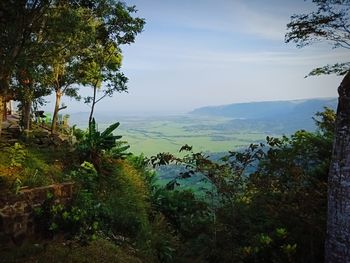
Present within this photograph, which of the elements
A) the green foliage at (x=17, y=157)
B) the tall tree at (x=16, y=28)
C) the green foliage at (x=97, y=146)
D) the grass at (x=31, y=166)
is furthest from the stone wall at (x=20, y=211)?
the tall tree at (x=16, y=28)

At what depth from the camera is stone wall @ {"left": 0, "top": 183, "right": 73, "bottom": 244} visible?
20.5 ft

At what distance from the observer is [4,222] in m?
6.21

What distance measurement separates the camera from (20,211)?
650 cm

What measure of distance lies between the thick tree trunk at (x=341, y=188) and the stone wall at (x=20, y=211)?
531cm

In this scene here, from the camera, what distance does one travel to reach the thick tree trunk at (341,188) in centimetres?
446

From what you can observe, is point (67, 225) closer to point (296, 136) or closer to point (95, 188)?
point (95, 188)

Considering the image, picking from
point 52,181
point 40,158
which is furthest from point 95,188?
point 40,158

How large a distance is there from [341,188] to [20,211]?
18.4ft

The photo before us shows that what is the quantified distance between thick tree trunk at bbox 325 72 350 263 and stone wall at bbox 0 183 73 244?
5.31 metres

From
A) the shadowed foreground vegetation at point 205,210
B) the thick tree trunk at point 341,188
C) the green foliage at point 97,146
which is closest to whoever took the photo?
the thick tree trunk at point 341,188

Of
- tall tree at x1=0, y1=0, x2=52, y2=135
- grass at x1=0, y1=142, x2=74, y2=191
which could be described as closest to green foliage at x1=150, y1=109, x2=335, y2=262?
grass at x1=0, y1=142, x2=74, y2=191

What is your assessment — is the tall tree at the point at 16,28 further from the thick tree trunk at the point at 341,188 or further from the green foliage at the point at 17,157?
the thick tree trunk at the point at 341,188

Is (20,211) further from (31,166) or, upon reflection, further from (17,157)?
(17,157)

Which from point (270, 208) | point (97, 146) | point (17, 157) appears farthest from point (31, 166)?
point (270, 208)
